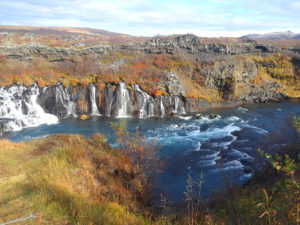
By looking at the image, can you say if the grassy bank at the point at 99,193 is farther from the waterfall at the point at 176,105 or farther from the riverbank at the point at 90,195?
the waterfall at the point at 176,105

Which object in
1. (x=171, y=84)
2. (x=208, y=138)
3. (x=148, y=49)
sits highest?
(x=148, y=49)

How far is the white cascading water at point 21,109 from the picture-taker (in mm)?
33406

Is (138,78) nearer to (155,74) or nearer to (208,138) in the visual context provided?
(155,74)

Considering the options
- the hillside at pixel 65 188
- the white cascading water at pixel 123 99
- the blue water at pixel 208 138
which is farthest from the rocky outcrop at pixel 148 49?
the hillside at pixel 65 188

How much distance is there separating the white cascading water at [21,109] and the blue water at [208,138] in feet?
8.01

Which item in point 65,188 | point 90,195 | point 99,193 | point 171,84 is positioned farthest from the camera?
point 171,84

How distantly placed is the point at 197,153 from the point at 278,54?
167 ft

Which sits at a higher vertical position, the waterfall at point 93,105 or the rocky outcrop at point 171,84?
the rocky outcrop at point 171,84

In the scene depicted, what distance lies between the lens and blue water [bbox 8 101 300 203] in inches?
708

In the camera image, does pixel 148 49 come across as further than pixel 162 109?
Yes

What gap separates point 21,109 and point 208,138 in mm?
29400

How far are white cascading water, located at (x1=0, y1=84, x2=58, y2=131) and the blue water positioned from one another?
2.44m

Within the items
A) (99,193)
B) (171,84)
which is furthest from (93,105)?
(99,193)

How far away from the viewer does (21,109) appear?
36.8m
